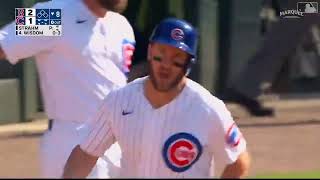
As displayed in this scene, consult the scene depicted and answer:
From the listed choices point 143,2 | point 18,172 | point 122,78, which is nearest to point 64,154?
point 122,78

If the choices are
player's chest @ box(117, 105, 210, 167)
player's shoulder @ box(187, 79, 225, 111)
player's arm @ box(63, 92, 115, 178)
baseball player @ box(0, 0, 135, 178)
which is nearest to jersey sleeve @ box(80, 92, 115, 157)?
player's arm @ box(63, 92, 115, 178)

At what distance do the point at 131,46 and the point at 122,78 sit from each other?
0.21 meters

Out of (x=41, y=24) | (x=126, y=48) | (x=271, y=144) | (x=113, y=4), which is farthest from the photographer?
(x=271, y=144)

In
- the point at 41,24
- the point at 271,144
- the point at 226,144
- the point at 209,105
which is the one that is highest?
the point at 41,24

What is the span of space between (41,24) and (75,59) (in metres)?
0.93

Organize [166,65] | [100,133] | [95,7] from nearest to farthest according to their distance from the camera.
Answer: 1. [166,65]
2. [100,133]
3. [95,7]

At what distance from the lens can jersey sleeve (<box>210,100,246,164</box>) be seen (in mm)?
4219

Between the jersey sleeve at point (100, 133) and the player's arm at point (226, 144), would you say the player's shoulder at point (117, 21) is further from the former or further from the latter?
the player's arm at point (226, 144)

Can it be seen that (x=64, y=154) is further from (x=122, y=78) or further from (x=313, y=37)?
(x=313, y=37)

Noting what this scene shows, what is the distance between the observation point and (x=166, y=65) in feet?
13.5


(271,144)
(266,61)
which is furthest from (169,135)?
(266,61)

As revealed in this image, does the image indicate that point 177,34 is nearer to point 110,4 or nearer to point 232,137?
point 232,137

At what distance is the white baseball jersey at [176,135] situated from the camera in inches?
165

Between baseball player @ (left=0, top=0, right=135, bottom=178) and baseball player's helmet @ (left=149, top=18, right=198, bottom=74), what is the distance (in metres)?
0.92
